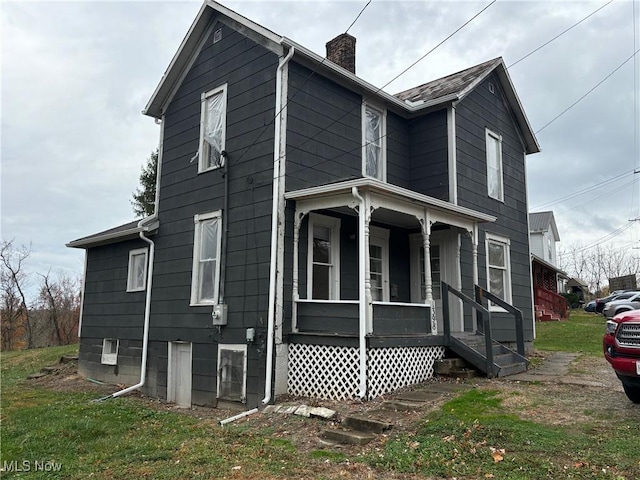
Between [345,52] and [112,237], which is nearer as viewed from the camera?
[345,52]

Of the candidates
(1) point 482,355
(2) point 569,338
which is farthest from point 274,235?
(2) point 569,338

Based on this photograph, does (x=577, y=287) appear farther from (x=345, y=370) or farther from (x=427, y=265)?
(x=345, y=370)

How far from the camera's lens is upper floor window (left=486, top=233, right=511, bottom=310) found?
42.0 feet

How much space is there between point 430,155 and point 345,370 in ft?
20.4

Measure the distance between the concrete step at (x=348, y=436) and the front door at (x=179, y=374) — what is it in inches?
202

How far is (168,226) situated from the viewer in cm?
1177

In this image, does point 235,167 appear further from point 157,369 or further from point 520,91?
point 520,91

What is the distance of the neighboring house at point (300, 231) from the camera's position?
8734 mm

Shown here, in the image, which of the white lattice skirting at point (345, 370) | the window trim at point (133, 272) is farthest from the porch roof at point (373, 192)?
the window trim at point (133, 272)

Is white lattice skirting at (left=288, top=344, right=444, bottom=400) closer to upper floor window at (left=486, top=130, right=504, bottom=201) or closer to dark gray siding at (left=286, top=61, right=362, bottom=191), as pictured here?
dark gray siding at (left=286, top=61, right=362, bottom=191)

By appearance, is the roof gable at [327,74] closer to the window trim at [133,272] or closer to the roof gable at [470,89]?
the roof gable at [470,89]

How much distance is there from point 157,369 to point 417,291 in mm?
6377

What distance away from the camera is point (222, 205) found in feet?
34.0

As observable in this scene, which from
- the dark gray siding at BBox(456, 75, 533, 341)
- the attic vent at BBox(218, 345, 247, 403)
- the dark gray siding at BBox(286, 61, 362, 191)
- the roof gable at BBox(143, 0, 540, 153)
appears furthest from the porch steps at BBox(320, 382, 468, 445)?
the roof gable at BBox(143, 0, 540, 153)
